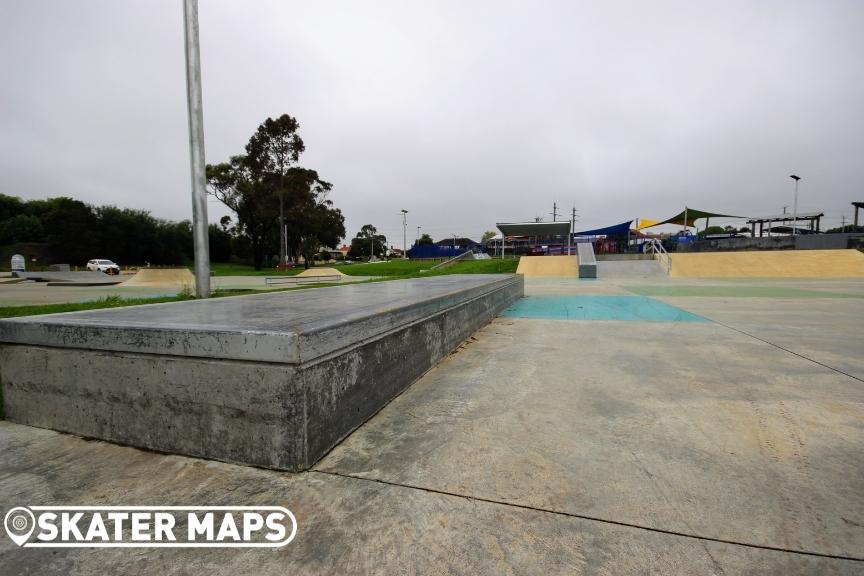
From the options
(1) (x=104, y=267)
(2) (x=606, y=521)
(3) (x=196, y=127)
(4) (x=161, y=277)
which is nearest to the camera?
(2) (x=606, y=521)

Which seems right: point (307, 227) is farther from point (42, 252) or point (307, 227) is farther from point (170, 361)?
point (170, 361)

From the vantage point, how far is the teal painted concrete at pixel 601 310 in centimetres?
712

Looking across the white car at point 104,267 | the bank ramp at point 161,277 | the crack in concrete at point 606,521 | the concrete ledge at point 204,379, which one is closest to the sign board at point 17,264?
the white car at point 104,267

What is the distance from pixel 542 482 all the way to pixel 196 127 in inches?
336

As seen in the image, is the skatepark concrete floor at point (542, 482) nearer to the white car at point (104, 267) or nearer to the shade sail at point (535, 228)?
the shade sail at point (535, 228)

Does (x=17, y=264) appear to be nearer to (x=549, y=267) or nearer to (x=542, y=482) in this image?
(x=549, y=267)

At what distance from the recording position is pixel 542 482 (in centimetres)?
193

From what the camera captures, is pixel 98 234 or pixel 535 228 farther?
pixel 98 234

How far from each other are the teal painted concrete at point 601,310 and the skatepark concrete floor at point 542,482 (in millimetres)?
3473

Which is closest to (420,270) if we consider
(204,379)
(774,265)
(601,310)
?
(774,265)

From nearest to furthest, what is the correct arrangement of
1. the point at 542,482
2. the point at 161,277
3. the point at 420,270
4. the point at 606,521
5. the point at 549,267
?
the point at 606,521
the point at 542,482
the point at 161,277
the point at 549,267
the point at 420,270

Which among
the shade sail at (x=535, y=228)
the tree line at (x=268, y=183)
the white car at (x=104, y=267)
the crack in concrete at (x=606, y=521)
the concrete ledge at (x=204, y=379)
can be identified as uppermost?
the tree line at (x=268, y=183)

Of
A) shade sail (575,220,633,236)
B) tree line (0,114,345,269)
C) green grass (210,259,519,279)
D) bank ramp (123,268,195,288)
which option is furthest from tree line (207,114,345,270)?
shade sail (575,220,633,236)

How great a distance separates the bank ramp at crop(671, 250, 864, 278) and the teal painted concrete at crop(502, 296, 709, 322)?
13.7 metres
